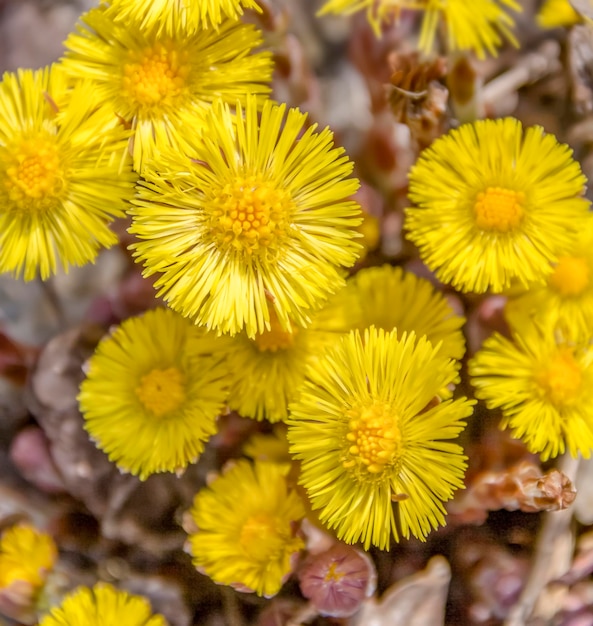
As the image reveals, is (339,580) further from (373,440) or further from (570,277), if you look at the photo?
(570,277)

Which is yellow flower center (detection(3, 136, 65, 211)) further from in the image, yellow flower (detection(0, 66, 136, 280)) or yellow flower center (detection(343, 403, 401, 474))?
yellow flower center (detection(343, 403, 401, 474))

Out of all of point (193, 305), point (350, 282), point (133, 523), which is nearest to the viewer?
point (193, 305)

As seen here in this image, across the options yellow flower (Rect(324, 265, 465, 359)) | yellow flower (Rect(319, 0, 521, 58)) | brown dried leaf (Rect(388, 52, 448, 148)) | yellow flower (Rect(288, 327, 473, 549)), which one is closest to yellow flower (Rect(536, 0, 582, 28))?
yellow flower (Rect(319, 0, 521, 58))

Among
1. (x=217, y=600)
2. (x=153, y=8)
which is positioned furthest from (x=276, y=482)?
(x=153, y=8)

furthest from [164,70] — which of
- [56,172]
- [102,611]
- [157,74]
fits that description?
[102,611]

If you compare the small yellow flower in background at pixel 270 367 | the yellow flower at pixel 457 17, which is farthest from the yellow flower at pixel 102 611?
the yellow flower at pixel 457 17

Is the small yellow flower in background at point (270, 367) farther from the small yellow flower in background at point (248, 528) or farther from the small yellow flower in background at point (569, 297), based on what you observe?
the small yellow flower in background at point (569, 297)

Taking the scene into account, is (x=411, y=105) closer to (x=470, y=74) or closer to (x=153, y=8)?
(x=470, y=74)

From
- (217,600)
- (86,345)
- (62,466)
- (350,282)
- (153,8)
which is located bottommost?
(217,600)
